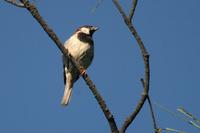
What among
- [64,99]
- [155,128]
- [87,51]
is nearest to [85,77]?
[155,128]

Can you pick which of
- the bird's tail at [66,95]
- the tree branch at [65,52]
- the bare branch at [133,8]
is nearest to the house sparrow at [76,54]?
the bird's tail at [66,95]

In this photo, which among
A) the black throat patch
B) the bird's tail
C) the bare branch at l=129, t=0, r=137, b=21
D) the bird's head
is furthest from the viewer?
the bird's head

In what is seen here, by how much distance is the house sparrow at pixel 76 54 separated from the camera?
20.3 feet

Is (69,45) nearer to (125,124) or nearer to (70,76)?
(70,76)

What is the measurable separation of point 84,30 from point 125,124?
5.14 m

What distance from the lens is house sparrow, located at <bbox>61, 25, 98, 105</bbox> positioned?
6.18 m

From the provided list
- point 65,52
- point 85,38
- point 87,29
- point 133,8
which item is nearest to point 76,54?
point 85,38

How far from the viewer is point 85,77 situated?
250 cm

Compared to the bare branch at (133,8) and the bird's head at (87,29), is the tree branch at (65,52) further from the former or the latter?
the bird's head at (87,29)

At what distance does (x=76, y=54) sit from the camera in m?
6.17

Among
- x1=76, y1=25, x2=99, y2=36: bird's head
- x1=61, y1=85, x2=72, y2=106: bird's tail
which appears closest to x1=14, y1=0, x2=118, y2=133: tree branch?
x1=61, y1=85, x2=72, y2=106: bird's tail

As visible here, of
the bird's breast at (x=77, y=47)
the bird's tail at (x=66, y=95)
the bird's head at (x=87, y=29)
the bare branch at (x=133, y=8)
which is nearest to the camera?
the bare branch at (x=133, y=8)

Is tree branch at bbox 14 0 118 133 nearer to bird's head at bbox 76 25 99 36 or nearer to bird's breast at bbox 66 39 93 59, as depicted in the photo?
bird's breast at bbox 66 39 93 59

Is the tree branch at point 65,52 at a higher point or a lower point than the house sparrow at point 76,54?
higher
